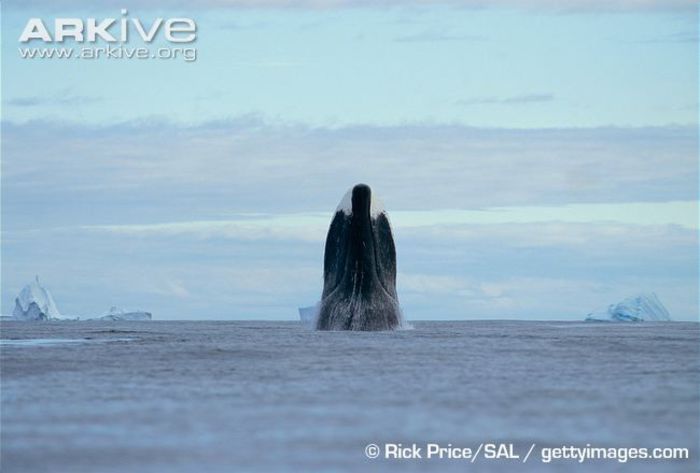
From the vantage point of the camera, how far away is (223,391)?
2952cm

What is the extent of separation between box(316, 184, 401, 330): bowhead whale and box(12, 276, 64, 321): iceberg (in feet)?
222

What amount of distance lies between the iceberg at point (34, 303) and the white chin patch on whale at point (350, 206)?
227 feet

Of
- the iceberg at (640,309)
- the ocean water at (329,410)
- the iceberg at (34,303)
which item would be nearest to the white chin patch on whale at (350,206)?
the ocean water at (329,410)

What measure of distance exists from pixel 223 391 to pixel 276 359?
12.2m

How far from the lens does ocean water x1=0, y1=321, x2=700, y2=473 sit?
65.2ft

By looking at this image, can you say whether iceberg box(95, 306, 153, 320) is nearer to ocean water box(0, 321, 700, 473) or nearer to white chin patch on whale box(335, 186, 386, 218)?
white chin patch on whale box(335, 186, 386, 218)

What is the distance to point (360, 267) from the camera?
205ft

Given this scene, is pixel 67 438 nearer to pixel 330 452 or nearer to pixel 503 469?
pixel 330 452

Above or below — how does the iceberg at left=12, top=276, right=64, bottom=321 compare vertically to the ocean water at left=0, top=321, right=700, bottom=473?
above

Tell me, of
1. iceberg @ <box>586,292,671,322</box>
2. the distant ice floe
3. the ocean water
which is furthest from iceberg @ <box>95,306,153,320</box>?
the ocean water

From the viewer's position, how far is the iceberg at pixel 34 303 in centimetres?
12731

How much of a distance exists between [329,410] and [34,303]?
10710 cm

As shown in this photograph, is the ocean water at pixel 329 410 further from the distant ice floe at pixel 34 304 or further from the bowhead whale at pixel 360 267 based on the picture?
the distant ice floe at pixel 34 304

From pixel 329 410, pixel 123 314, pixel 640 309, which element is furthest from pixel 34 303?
pixel 329 410
